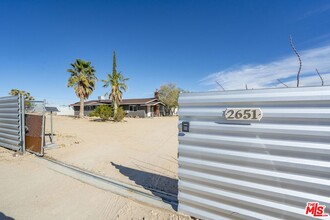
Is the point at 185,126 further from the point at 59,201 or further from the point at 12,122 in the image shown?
the point at 12,122

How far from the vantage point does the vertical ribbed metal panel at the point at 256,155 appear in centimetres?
199

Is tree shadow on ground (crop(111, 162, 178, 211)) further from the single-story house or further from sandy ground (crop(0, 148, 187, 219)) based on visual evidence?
the single-story house

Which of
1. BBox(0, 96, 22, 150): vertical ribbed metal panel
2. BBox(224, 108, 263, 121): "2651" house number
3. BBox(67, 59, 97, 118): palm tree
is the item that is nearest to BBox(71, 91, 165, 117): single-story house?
BBox(67, 59, 97, 118): palm tree

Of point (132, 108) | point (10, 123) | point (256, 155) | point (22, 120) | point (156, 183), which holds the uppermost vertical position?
point (132, 108)

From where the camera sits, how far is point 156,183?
4410 millimetres

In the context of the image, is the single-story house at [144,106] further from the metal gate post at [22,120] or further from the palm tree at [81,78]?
the metal gate post at [22,120]

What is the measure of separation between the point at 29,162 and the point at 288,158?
6.76 metres

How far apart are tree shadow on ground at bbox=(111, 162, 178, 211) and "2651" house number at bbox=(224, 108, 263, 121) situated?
185cm

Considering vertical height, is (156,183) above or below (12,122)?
below

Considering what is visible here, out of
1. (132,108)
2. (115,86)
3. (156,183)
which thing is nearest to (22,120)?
(156,183)

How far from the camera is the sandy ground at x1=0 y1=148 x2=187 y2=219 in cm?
307

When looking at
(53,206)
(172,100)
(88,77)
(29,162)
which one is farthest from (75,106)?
(53,206)

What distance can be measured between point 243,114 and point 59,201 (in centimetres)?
354

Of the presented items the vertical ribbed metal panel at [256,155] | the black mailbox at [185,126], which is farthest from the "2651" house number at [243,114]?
the black mailbox at [185,126]
